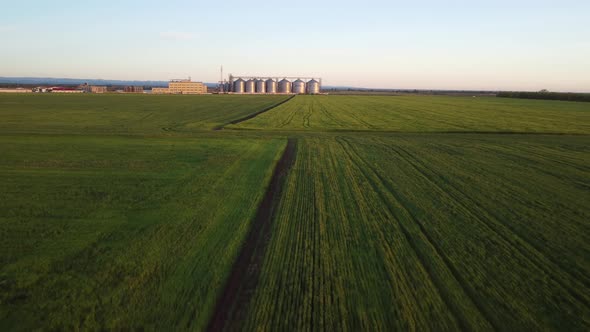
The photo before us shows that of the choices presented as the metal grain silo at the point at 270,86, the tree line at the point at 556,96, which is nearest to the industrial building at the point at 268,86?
the metal grain silo at the point at 270,86

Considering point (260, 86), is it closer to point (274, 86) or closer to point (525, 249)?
point (274, 86)

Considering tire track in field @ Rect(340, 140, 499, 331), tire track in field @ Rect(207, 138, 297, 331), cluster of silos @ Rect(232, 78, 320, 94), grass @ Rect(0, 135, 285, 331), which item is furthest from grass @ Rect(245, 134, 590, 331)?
cluster of silos @ Rect(232, 78, 320, 94)

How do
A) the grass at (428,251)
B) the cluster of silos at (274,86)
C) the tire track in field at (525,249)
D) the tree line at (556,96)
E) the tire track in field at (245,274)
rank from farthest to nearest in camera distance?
1. the cluster of silos at (274,86)
2. the tree line at (556,96)
3. the tire track in field at (525,249)
4. the grass at (428,251)
5. the tire track in field at (245,274)

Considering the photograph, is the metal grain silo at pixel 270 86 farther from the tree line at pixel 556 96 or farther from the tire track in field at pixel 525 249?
the tire track in field at pixel 525 249

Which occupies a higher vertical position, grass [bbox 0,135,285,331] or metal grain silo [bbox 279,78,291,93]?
metal grain silo [bbox 279,78,291,93]

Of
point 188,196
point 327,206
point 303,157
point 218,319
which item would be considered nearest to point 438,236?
point 327,206

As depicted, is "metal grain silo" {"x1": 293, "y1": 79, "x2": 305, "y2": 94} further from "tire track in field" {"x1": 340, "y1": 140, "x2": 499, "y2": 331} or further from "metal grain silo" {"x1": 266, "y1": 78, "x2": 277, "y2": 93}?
"tire track in field" {"x1": 340, "y1": 140, "x2": 499, "y2": 331}
